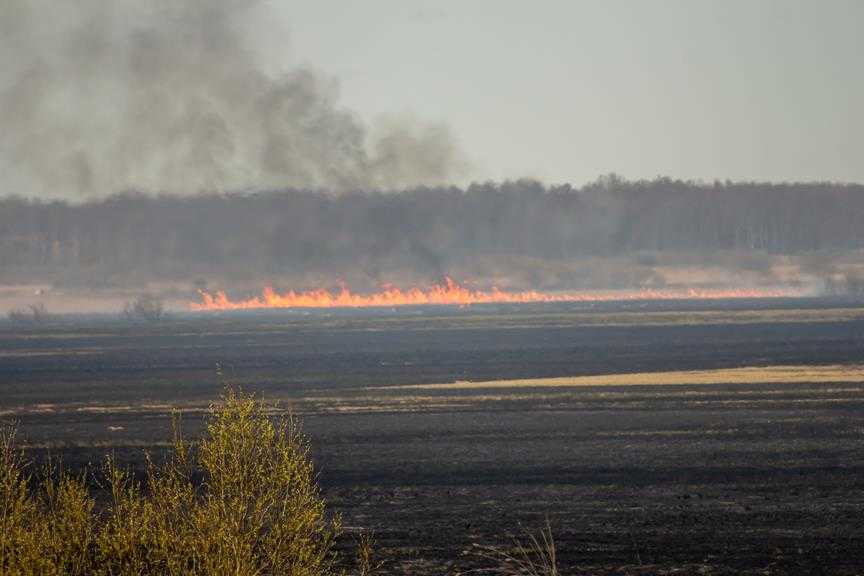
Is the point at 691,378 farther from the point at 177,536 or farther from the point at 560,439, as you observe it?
the point at 177,536

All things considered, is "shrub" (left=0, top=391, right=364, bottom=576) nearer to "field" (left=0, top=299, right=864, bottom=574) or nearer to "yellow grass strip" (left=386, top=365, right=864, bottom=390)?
"field" (left=0, top=299, right=864, bottom=574)

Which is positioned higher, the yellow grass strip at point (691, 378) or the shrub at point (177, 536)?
the shrub at point (177, 536)

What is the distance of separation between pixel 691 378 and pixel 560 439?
1012 inches

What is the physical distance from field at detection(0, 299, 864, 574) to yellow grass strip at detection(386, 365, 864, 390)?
19 centimetres

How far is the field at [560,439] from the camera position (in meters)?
26.7

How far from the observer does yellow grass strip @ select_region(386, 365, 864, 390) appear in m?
64.9

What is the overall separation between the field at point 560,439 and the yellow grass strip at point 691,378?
0.19m

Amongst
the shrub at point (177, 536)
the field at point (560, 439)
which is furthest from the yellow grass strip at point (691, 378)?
the shrub at point (177, 536)

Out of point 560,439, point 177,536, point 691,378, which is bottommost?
point 691,378

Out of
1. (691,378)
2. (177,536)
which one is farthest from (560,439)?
(691,378)

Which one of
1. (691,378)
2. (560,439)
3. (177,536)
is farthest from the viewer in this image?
(691,378)

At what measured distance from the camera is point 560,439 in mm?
42656

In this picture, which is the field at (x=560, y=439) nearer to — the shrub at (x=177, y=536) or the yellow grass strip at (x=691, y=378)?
the yellow grass strip at (x=691, y=378)

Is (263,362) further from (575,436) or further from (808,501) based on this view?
(808,501)
